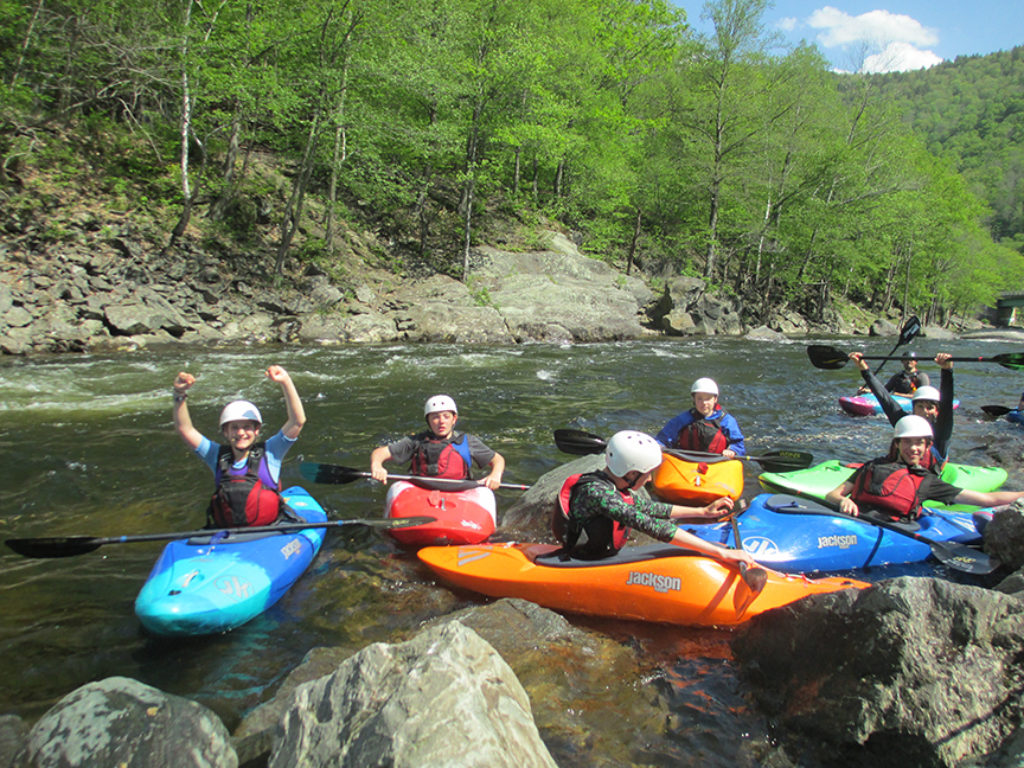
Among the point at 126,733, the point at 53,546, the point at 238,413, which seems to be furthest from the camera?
the point at 238,413

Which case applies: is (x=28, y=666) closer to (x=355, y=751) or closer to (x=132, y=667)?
(x=132, y=667)

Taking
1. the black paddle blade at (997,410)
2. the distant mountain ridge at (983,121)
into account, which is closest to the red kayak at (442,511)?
the black paddle blade at (997,410)

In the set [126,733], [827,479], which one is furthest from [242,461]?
[827,479]

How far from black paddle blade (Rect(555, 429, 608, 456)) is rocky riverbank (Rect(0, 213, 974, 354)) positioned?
36.1 feet

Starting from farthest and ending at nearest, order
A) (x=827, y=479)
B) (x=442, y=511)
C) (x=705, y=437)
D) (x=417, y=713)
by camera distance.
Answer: (x=705, y=437)
(x=827, y=479)
(x=442, y=511)
(x=417, y=713)

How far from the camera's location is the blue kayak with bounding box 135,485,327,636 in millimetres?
3109

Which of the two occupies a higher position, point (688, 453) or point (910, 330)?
point (910, 330)

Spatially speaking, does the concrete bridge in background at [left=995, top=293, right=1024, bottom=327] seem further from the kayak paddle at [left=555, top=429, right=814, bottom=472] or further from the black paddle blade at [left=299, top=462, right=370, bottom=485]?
the black paddle blade at [left=299, top=462, right=370, bottom=485]

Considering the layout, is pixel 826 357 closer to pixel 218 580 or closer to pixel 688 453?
pixel 688 453

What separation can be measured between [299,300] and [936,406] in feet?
47.2

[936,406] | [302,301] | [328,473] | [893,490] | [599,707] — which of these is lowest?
[599,707]

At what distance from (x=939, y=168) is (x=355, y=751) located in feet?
147

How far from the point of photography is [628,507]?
327 cm

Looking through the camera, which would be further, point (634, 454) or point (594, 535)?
point (594, 535)
